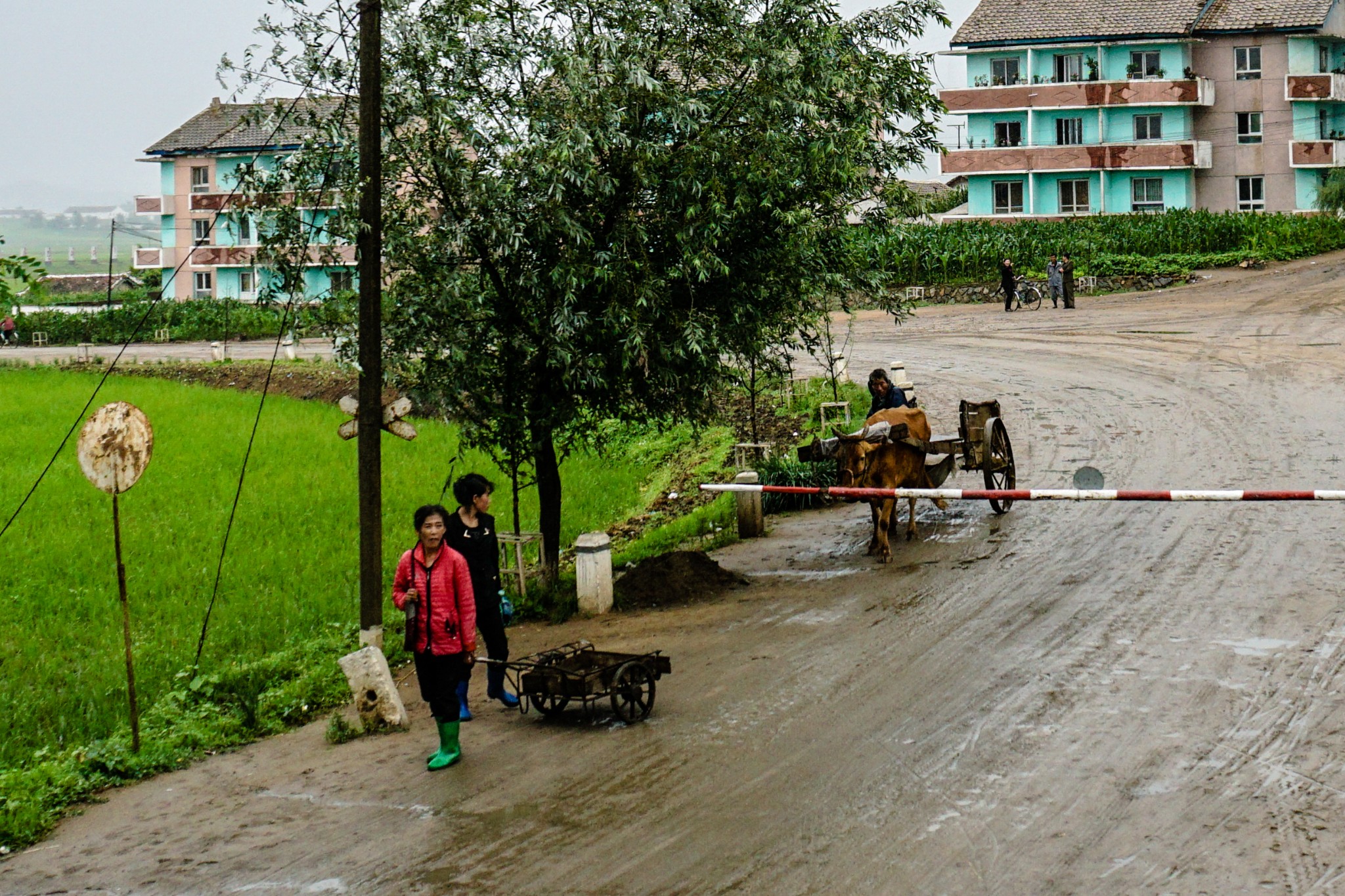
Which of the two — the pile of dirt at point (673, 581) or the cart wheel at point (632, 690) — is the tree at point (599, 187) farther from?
the cart wheel at point (632, 690)

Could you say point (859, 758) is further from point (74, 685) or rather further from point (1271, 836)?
point (74, 685)

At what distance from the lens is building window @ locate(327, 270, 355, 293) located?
1237 cm

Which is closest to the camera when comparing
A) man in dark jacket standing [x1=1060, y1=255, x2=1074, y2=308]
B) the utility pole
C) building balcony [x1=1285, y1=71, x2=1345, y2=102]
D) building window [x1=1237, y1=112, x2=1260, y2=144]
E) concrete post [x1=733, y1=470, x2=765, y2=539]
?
the utility pole

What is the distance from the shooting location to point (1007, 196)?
5606cm

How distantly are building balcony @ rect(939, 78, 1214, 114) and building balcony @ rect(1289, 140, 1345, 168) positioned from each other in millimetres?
3719

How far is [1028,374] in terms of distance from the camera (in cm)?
2648

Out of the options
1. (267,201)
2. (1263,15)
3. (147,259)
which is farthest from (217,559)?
(147,259)

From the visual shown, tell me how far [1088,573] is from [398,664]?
6.61 m

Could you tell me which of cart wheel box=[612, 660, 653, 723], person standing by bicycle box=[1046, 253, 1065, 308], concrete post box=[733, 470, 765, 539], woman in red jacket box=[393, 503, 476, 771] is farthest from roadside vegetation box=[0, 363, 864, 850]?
person standing by bicycle box=[1046, 253, 1065, 308]

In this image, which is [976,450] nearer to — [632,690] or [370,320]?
[632,690]

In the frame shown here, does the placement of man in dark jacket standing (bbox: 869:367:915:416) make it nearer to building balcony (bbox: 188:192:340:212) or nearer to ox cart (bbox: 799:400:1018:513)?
ox cart (bbox: 799:400:1018:513)

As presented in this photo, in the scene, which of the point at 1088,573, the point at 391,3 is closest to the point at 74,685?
the point at 391,3

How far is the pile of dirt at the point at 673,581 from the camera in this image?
44.3ft

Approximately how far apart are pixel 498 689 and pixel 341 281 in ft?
14.6
